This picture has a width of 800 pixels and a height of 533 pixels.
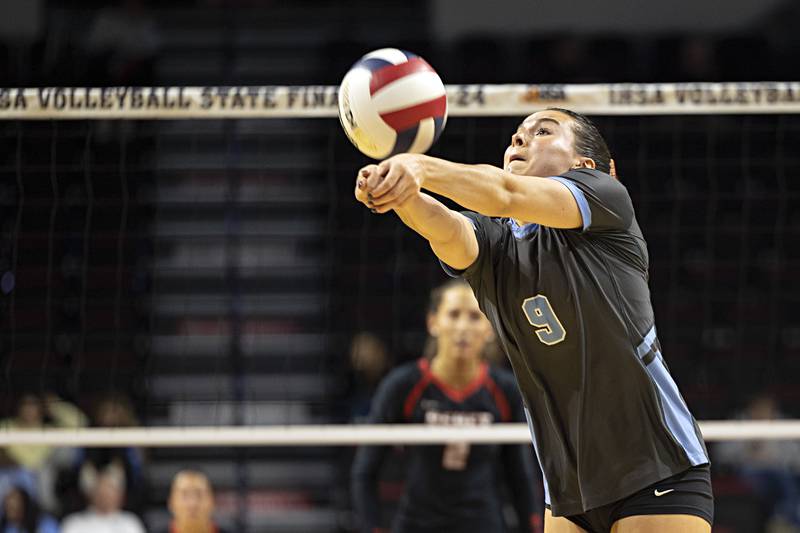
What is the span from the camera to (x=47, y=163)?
9.80 metres

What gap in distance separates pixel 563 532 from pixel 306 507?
19.1 feet

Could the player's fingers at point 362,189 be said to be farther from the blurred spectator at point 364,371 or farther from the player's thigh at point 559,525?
the blurred spectator at point 364,371

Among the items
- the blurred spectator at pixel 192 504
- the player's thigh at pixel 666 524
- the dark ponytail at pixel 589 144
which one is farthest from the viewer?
the blurred spectator at pixel 192 504

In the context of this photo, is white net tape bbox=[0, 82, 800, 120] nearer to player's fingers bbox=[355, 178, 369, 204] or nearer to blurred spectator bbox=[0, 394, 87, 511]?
player's fingers bbox=[355, 178, 369, 204]

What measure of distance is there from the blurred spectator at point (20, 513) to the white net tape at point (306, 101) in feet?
10.5

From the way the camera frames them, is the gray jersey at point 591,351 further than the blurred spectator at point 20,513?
No

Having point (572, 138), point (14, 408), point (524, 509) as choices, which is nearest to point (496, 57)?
point (14, 408)

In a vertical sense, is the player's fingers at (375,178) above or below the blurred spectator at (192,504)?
above

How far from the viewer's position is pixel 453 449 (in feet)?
17.9

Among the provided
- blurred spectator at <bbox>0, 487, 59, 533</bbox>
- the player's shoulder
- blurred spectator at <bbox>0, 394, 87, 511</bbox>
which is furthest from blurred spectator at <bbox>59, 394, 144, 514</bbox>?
the player's shoulder

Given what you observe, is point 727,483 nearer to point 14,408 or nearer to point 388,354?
point 388,354

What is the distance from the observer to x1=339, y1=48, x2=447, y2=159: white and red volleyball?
2869 millimetres

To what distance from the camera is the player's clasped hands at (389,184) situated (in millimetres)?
2475

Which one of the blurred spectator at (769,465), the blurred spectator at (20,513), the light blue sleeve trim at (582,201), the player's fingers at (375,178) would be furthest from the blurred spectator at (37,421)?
the player's fingers at (375,178)
